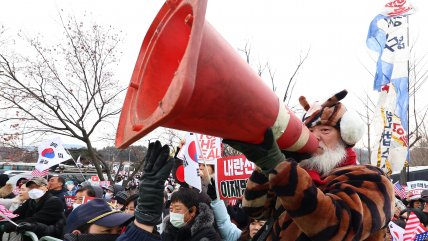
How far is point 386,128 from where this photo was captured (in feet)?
23.4

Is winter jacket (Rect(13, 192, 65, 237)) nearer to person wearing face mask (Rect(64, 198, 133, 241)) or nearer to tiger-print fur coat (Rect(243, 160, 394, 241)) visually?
person wearing face mask (Rect(64, 198, 133, 241))

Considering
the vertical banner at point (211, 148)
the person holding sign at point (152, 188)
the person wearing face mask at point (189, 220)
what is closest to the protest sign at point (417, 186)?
the vertical banner at point (211, 148)

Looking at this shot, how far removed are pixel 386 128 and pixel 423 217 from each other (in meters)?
1.70

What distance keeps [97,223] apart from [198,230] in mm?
1040

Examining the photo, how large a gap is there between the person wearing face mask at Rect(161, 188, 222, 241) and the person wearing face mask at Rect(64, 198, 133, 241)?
79cm

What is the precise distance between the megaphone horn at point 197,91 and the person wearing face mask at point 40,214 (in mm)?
3955

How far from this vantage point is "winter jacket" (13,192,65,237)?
17.1 feet

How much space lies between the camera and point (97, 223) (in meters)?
3.05

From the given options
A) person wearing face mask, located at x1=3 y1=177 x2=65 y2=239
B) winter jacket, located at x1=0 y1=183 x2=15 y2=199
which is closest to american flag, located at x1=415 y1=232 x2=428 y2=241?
person wearing face mask, located at x1=3 y1=177 x2=65 y2=239

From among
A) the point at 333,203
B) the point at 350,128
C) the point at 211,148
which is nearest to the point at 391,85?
the point at 211,148

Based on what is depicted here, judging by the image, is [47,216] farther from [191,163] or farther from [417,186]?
[417,186]

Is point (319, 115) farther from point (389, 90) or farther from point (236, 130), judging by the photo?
point (389, 90)

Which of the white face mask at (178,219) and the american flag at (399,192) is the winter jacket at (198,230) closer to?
the white face mask at (178,219)

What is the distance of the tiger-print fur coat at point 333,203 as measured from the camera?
146cm
